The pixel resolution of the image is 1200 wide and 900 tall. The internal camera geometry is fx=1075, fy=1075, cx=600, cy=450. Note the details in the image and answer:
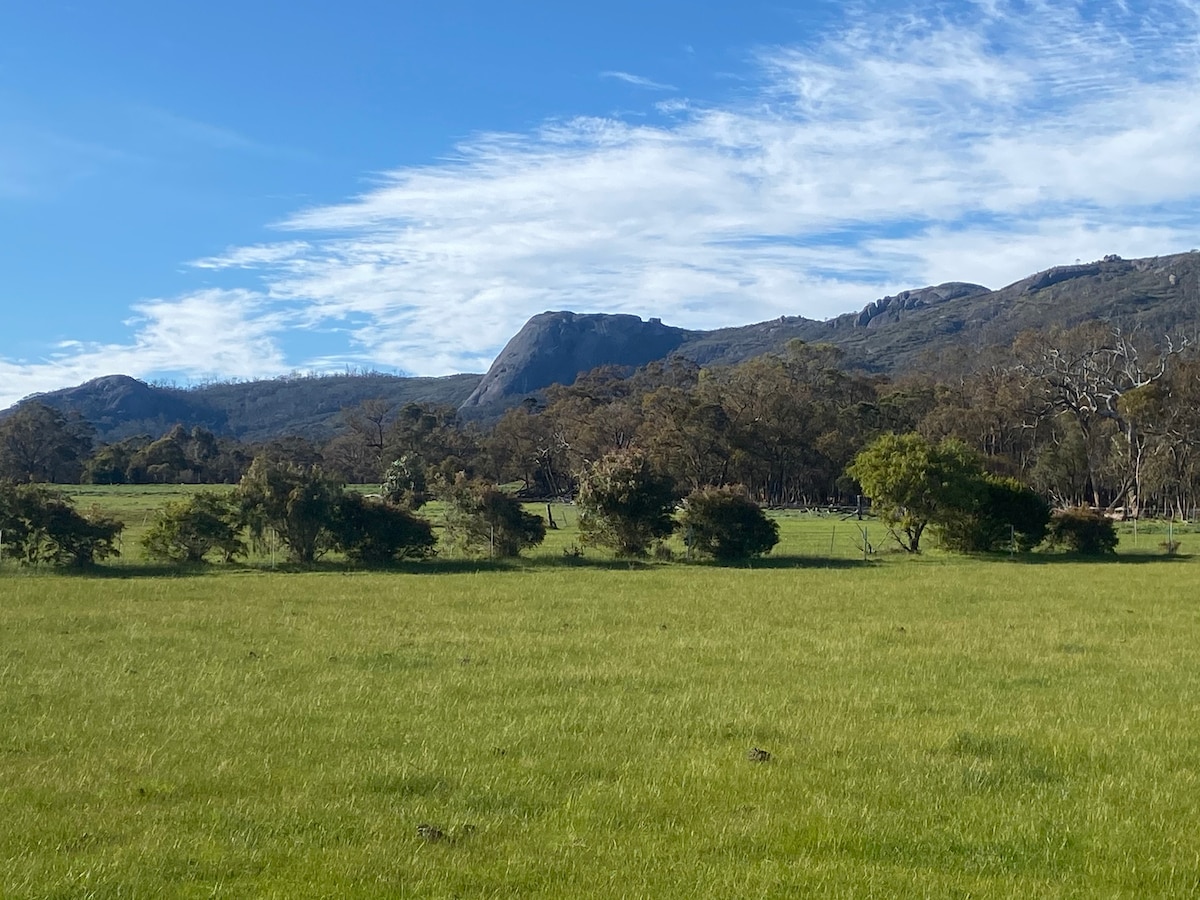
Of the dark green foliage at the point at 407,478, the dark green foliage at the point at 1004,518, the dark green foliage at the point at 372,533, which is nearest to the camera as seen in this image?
the dark green foliage at the point at 372,533

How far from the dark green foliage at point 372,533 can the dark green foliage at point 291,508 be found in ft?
1.30

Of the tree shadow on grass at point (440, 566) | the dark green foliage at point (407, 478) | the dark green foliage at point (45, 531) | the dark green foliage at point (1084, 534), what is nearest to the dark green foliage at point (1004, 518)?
the dark green foliage at point (1084, 534)

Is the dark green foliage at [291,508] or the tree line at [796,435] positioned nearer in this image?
the dark green foliage at [291,508]

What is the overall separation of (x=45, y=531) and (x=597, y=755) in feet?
106

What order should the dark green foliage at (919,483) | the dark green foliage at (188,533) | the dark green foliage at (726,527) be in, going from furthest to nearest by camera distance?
the dark green foliage at (919,483) < the dark green foliage at (726,527) < the dark green foliage at (188,533)

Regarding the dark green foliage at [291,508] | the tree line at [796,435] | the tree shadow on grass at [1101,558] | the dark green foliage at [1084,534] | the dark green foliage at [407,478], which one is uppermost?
the tree line at [796,435]

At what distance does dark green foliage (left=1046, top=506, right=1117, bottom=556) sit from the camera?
44.1m

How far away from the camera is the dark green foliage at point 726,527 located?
4241 centimetres

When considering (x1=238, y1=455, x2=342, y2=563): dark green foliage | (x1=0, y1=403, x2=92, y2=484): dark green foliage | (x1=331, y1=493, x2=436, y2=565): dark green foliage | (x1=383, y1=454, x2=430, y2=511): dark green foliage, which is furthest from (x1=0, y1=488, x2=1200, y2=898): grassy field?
(x1=0, y1=403, x2=92, y2=484): dark green foliage

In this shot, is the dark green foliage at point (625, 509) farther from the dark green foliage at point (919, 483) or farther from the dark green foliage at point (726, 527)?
the dark green foliage at point (919, 483)

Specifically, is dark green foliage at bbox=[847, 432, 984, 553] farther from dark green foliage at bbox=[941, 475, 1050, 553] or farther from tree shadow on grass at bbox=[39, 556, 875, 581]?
tree shadow on grass at bbox=[39, 556, 875, 581]

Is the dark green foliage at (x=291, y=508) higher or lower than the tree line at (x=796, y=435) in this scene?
lower

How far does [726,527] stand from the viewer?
139 feet

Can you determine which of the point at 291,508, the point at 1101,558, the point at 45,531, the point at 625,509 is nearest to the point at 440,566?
the point at 291,508
